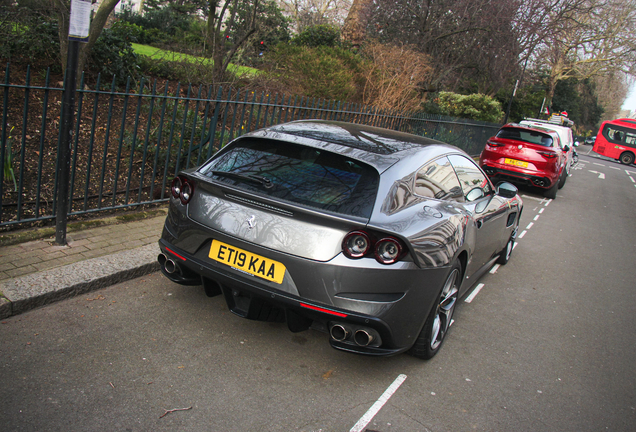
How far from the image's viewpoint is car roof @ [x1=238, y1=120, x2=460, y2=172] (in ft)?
11.3

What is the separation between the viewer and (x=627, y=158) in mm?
38219

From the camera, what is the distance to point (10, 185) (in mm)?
5805

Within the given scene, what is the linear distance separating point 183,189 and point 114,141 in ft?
16.6

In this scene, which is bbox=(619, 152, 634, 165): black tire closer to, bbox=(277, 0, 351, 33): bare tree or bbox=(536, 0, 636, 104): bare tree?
bbox=(536, 0, 636, 104): bare tree

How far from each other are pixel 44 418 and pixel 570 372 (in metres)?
3.65

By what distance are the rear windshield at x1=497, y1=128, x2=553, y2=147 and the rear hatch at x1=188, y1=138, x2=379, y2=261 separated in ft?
32.4

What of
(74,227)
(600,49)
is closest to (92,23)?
(74,227)

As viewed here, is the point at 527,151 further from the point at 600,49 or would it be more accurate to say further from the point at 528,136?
the point at 600,49

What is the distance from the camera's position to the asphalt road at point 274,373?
2762 millimetres

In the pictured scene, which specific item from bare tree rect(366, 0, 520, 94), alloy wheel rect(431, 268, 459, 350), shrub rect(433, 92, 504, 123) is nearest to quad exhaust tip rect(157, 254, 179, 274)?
alloy wheel rect(431, 268, 459, 350)

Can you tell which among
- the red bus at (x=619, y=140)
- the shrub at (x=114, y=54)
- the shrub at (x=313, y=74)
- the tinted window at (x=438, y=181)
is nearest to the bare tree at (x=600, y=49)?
the red bus at (x=619, y=140)

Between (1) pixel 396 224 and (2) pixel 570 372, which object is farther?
(2) pixel 570 372

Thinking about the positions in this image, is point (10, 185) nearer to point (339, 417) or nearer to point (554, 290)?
point (339, 417)

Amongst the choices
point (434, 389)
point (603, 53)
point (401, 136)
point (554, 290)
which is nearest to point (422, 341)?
point (434, 389)
